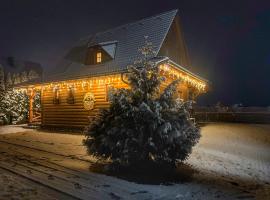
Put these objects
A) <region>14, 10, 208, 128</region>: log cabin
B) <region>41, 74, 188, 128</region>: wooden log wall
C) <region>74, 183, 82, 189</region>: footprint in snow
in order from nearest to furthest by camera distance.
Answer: <region>74, 183, 82, 189</region>: footprint in snow, <region>14, 10, 208, 128</region>: log cabin, <region>41, 74, 188, 128</region>: wooden log wall

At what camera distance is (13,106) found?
100.0 feet

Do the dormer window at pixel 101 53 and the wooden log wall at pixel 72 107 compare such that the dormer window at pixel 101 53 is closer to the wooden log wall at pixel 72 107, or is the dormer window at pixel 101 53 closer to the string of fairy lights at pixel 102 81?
the string of fairy lights at pixel 102 81

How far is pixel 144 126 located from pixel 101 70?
1076cm

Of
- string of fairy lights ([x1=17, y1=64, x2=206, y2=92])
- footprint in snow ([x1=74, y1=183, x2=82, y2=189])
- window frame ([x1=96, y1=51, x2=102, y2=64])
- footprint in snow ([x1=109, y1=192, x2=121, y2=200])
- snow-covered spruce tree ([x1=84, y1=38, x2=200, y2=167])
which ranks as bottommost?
footprint in snow ([x1=109, y1=192, x2=121, y2=200])

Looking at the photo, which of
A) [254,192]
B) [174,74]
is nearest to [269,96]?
[174,74]

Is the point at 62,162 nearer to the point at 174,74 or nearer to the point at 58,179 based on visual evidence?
the point at 58,179

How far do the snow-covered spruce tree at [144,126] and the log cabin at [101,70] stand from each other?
25.5ft

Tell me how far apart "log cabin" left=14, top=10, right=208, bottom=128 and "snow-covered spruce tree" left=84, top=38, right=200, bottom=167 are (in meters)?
7.78

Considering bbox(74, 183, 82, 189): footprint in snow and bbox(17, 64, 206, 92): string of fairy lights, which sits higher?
bbox(17, 64, 206, 92): string of fairy lights

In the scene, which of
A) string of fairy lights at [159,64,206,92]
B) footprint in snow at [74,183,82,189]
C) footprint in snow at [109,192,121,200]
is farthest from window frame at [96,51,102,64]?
footprint in snow at [109,192,121,200]

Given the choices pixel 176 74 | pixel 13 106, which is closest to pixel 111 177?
pixel 176 74

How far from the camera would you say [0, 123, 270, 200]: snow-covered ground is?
275 inches

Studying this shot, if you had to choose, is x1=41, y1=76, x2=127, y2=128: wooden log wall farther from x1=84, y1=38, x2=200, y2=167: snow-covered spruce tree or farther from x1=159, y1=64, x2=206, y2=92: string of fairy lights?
x1=84, y1=38, x2=200, y2=167: snow-covered spruce tree

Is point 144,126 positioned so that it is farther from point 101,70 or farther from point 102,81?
point 102,81
